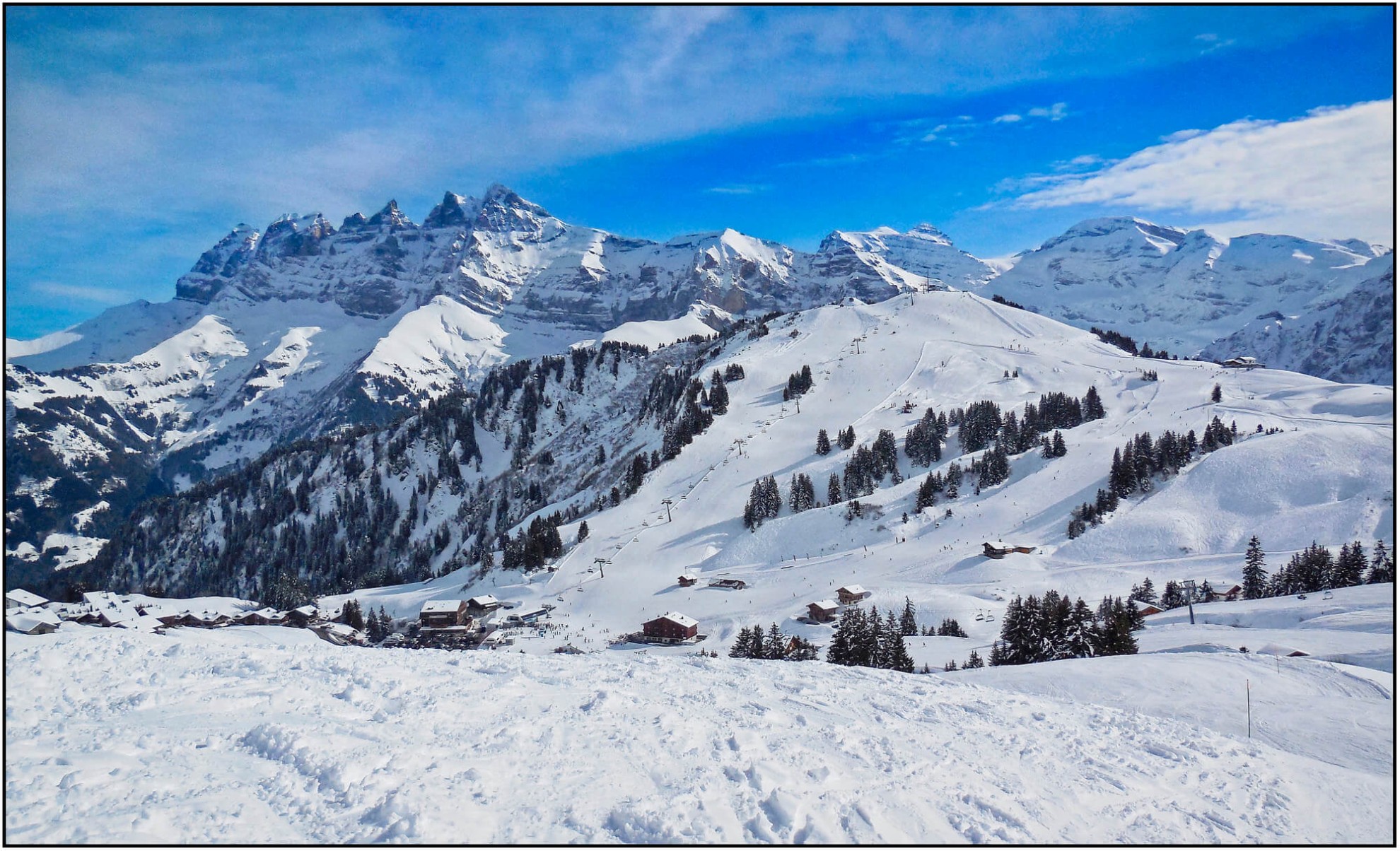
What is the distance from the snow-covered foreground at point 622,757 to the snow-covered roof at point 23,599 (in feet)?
277

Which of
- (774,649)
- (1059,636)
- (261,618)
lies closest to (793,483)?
(774,649)

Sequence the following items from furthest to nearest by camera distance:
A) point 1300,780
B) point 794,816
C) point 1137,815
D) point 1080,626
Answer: point 1080,626
point 1300,780
point 1137,815
point 794,816

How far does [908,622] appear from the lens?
49719 millimetres

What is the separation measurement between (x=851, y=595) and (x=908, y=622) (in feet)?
24.7

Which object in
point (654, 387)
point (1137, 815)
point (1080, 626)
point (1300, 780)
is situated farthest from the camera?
point (654, 387)

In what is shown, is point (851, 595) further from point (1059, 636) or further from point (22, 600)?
point (22, 600)

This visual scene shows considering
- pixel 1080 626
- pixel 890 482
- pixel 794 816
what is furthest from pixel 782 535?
pixel 794 816

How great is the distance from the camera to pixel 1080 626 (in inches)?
1286

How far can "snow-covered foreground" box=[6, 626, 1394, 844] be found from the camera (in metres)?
9.70

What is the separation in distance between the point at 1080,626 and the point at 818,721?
2407 cm

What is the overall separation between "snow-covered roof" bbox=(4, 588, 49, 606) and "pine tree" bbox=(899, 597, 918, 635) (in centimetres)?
9582

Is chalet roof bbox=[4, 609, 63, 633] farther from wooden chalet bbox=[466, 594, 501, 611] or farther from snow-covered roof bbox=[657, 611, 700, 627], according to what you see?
snow-covered roof bbox=[657, 611, 700, 627]

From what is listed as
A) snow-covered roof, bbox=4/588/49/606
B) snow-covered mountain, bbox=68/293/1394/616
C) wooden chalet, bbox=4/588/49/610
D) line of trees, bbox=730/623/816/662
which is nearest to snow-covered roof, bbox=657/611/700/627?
snow-covered mountain, bbox=68/293/1394/616

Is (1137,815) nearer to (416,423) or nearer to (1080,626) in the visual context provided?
(1080,626)
